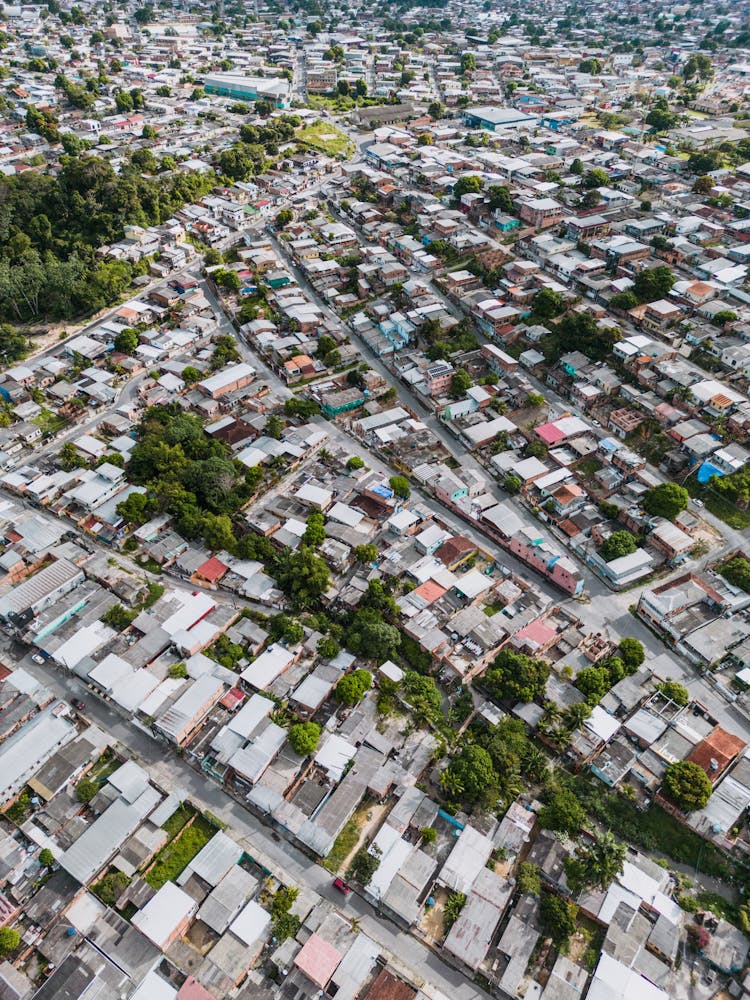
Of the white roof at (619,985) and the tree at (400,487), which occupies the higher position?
the tree at (400,487)

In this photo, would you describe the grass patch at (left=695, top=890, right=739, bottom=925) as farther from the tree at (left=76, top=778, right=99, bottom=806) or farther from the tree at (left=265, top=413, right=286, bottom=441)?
the tree at (left=265, top=413, right=286, bottom=441)

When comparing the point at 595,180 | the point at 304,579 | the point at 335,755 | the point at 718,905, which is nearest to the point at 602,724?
the point at 718,905

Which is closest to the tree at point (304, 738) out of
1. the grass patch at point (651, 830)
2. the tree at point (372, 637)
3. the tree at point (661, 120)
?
the tree at point (372, 637)

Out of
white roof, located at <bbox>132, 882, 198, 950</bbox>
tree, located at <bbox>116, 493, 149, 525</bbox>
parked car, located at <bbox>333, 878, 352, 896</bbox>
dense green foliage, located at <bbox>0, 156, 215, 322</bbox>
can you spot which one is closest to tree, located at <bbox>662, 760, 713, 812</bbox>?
parked car, located at <bbox>333, 878, 352, 896</bbox>

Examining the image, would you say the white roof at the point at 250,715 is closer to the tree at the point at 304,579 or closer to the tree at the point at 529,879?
the tree at the point at 304,579

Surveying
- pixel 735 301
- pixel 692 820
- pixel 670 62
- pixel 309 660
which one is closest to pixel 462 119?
pixel 670 62

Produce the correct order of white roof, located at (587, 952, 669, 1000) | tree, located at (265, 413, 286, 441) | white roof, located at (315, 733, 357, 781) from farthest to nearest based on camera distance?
1. tree, located at (265, 413, 286, 441)
2. white roof, located at (315, 733, 357, 781)
3. white roof, located at (587, 952, 669, 1000)

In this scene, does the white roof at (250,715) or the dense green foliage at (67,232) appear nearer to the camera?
the white roof at (250,715)
